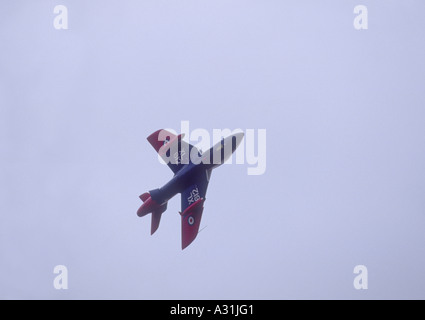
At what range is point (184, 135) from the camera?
51562 mm

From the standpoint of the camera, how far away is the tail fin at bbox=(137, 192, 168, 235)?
5090 centimetres

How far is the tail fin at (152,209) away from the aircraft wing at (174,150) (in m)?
3.95

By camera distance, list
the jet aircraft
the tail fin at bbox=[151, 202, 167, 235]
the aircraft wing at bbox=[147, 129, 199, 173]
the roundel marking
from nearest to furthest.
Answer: the jet aircraft < the roundel marking < the aircraft wing at bbox=[147, 129, 199, 173] < the tail fin at bbox=[151, 202, 167, 235]

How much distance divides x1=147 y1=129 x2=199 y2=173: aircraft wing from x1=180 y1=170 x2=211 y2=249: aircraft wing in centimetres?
267

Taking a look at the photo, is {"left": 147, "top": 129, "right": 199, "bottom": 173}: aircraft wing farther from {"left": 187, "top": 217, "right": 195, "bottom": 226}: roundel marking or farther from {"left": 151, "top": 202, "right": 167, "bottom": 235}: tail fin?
{"left": 187, "top": 217, "right": 195, "bottom": 226}: roundel marking

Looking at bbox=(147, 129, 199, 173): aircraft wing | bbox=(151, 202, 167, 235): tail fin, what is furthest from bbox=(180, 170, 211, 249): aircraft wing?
bbox=(151, 202, 167, 235): tail fin

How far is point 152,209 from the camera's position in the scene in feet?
168

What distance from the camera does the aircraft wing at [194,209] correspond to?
4922 cm

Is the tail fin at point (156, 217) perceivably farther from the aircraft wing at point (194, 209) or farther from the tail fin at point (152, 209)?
the aircraft wing at point (194, 209)

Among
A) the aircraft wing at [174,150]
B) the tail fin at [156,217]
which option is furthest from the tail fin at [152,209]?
the aircraft wing at [174,150]

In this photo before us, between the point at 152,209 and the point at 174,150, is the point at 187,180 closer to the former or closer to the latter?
the point at 174,150

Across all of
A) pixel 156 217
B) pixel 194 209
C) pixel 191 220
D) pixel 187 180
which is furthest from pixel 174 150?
pixel 191 220
